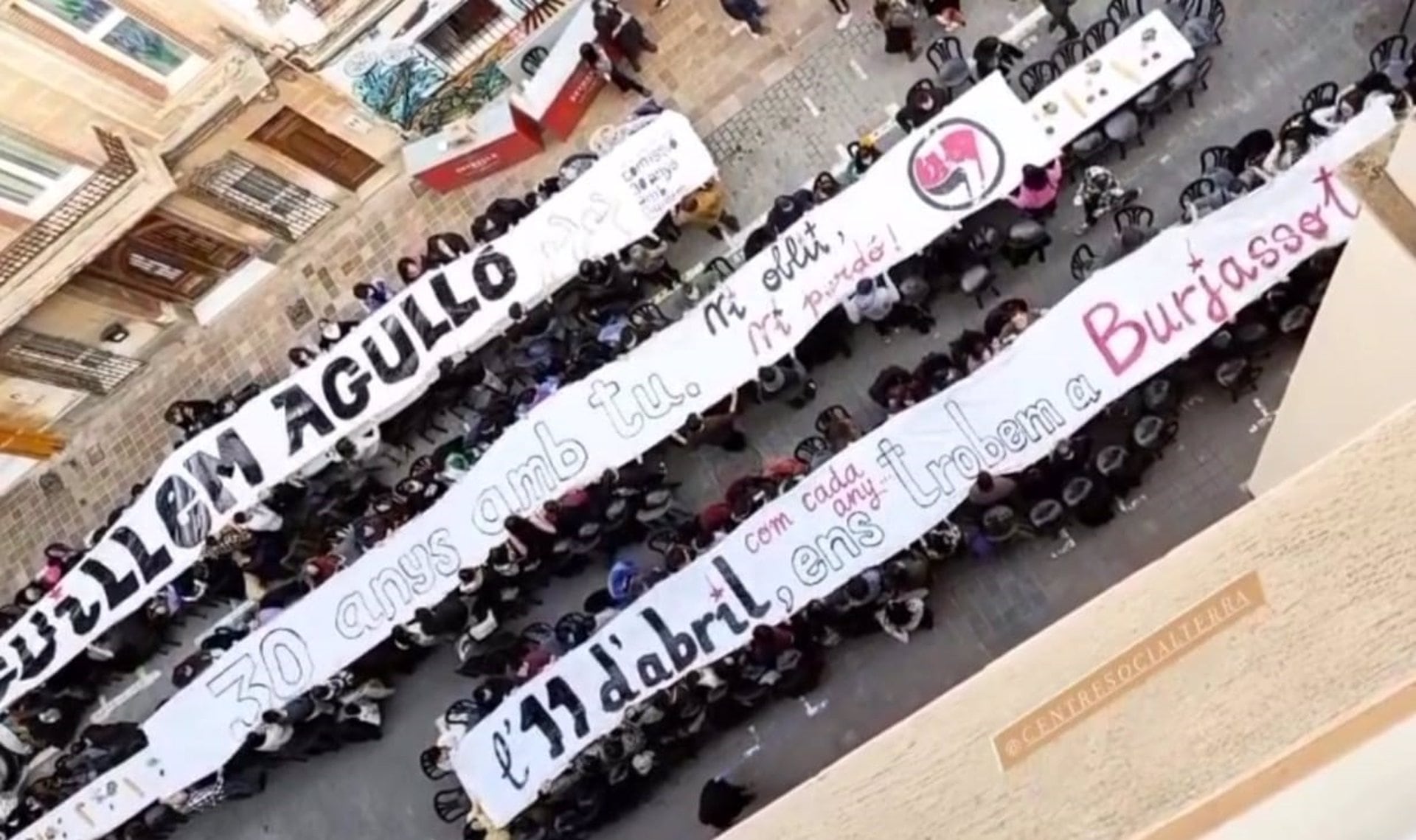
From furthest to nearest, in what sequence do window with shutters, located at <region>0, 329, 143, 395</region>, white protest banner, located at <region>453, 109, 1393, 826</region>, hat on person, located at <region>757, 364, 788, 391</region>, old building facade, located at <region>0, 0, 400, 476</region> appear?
window with shutters, located at <region>0, 329, 143, 395</region>
old building facade, located at <region>0, 0, 400, 476</region>
hat on person, located at <region>757, 364, 788, 391</region>
white protest banner, located at <region>453, 109, 1393, 826</region>

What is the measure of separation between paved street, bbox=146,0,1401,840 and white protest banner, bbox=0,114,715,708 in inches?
76.0

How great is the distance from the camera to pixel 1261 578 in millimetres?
9414

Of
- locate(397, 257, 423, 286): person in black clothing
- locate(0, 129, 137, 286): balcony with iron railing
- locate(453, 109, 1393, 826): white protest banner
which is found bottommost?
locate(453, 109, 1393, 826): white protest banner

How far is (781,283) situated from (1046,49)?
186 inches

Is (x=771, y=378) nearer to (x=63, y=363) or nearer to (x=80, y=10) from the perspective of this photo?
(x=80, y=10)

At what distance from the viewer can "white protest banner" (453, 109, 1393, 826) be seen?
1642 cm

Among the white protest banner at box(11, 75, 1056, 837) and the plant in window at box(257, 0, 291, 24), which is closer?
the white protest banner at box(11, 75, 1056, 837)

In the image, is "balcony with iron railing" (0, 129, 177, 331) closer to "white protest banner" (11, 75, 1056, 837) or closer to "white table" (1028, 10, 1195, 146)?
"white protest banner" (11, 75, 1056, 837)

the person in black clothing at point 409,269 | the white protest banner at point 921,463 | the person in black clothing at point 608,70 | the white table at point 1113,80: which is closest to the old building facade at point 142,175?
the person in black clothing at point 409,269

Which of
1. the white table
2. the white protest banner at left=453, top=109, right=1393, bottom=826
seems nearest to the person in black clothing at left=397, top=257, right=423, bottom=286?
the white protest banner at left=453, top=109, right=1393, bottom=826

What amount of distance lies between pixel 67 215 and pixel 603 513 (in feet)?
24.8

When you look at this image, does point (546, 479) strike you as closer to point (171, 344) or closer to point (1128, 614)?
point (171, 344)

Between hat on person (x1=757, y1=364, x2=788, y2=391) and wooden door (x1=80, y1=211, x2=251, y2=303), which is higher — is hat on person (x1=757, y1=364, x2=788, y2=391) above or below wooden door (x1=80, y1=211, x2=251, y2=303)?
below

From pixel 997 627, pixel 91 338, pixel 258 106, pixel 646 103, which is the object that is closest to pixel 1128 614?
pixel 997 627
